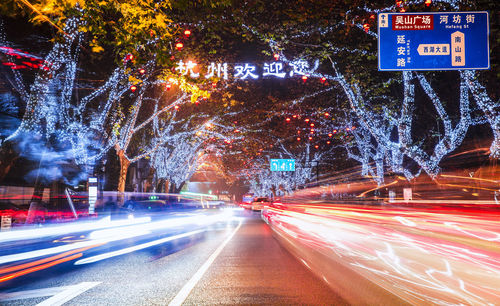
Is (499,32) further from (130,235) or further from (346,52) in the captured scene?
(130,235)

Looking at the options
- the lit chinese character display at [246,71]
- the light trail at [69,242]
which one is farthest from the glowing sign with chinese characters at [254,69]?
the light trail at [69,242]

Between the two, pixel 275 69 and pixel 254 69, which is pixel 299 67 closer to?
pixel 275 69

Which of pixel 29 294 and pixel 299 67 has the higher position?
pixel 299 67

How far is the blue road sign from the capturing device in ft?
37.4

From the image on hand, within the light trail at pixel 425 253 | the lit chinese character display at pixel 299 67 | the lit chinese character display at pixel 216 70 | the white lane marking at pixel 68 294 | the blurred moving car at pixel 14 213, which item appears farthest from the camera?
the blurred moving car at pixel 14 213

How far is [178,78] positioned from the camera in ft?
40.3

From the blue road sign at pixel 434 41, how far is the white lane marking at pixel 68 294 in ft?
31.0

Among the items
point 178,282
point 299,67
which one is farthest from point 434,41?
point 178,282

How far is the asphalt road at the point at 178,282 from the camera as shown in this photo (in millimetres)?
6199

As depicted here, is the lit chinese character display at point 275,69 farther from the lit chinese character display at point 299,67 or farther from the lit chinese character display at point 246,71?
the lit chinese character display at point 299,67

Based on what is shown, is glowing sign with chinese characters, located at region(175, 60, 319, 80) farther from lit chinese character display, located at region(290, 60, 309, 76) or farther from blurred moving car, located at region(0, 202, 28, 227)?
blurred moving car, located at region(0, 202, 28, 227)

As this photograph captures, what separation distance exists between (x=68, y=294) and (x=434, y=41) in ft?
35.7

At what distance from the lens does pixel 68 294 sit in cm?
652

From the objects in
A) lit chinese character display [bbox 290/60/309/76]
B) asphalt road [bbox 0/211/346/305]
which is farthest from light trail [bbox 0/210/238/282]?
lit chinese character display [bbox 290/60/309/76]
